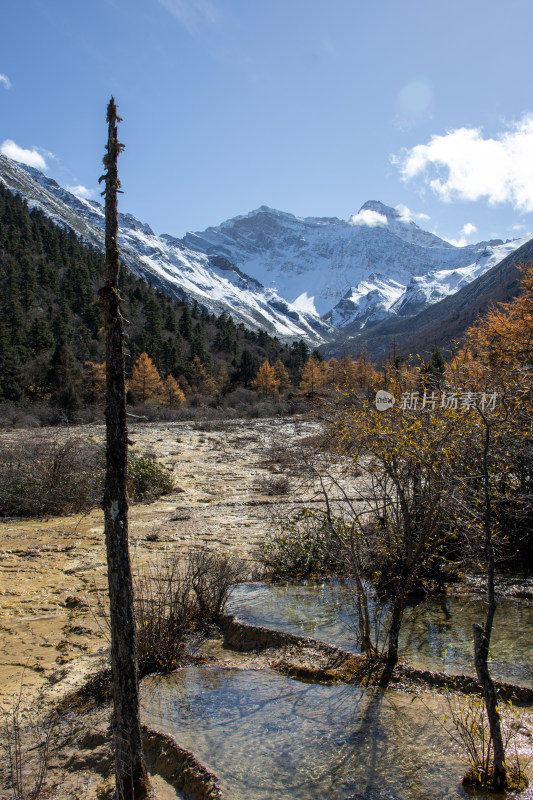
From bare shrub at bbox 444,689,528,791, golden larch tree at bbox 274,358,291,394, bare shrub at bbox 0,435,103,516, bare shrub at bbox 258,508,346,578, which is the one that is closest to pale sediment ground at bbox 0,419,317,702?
bare shrub at bbox 0,435,103,516

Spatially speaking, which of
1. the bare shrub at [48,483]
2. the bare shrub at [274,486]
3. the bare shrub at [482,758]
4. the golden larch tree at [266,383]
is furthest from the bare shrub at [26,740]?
the golden larch tree at [266,383]

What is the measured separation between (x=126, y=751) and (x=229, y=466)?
2035 cm

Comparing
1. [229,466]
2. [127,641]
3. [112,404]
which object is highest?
[112,404]

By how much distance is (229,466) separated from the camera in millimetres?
24125

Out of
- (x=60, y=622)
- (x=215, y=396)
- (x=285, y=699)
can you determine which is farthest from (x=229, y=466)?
(x=215, y=396)

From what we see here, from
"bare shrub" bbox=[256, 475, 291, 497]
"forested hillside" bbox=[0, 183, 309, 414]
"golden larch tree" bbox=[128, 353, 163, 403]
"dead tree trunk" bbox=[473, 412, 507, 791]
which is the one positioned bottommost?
"bare shrub" bbox=[256, 475, 291, 497]

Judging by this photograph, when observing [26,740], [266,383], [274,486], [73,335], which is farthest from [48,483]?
[73,335]

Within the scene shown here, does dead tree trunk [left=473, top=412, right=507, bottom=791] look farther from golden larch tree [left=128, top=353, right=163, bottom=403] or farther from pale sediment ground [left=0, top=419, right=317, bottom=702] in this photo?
golden larch tree [left=128, top=353, right=163, bottom=403]

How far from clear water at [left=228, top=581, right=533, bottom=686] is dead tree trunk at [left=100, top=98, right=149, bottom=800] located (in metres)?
3.55

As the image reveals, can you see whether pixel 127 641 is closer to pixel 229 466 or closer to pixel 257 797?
pixel 257 797

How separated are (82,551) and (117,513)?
8295 millimetres

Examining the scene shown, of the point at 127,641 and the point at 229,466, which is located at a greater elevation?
the point at 127,641

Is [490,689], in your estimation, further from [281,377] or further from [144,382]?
[281,377]

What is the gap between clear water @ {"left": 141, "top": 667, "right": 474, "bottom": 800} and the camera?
4.24 metres
